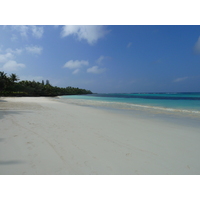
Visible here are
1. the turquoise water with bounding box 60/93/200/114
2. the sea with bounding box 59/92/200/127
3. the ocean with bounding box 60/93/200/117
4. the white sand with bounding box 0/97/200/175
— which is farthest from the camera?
the turquoise water with bounding box 60/93/200/114

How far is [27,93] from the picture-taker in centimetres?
6956

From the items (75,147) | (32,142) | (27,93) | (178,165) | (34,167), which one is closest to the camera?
(34,167)

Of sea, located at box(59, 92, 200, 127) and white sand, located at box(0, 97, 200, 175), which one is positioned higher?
sea, located at box(59, 92, 200, 127)

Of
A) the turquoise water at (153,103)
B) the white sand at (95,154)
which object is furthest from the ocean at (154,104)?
the white sand at (95,154)

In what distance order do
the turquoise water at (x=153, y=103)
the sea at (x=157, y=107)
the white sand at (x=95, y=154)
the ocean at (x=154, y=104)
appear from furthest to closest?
the turquoise water at (x=153, y=103) < the ocean at (x=154, y=104) < the sea at (x=157, y=107) < the white sand at (x=95, y=154)

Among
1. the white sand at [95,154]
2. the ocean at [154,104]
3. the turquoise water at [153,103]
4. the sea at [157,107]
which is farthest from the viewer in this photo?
the turquoise water at [153,103]

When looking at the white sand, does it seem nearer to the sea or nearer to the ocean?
the sea

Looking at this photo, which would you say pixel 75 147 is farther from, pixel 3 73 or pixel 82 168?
pixel 3 73

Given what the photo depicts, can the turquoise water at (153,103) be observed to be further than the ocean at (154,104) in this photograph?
Yes

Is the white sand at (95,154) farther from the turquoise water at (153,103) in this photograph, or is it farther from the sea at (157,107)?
the turquoise water at (153,103)

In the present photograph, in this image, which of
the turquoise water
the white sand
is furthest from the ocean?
the white sand

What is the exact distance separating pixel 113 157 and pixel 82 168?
2.92 feet
